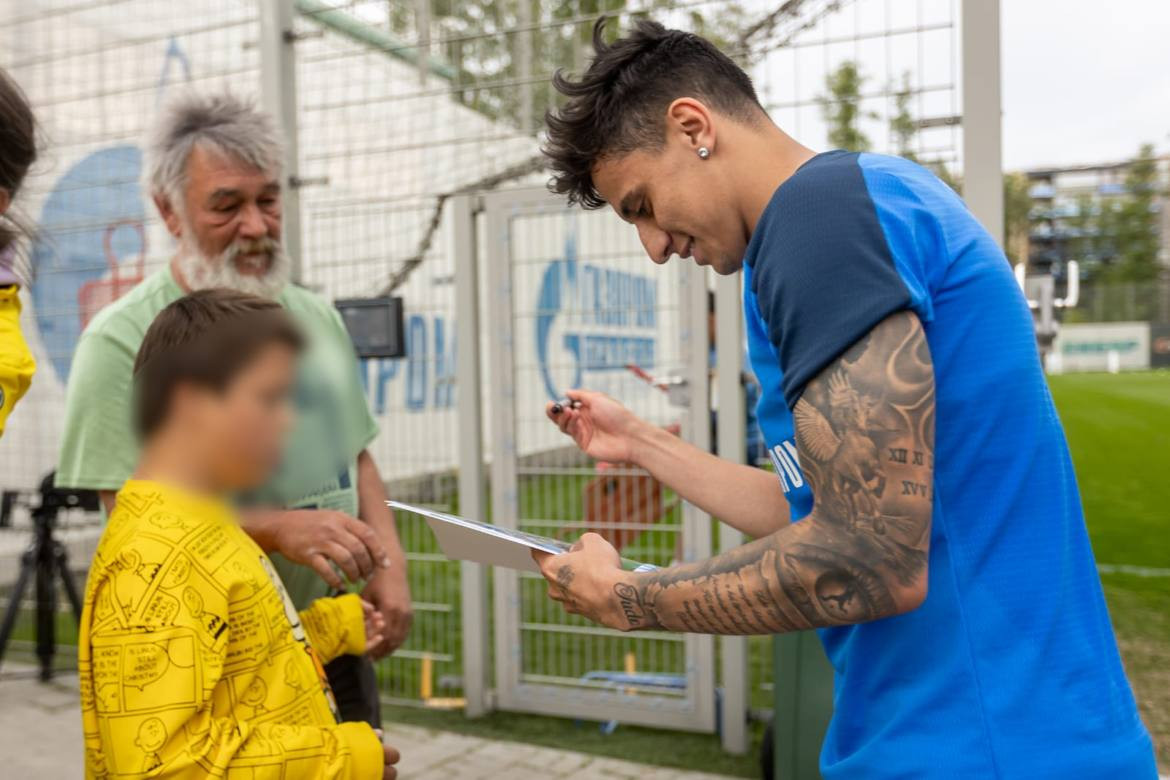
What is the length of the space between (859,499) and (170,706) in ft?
2.96

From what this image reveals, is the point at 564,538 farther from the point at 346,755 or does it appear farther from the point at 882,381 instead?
the point at 882,381

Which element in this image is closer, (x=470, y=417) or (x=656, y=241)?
(x=656, y=241)

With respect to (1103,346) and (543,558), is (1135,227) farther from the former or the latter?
(543,558)

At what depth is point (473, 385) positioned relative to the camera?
4.38 meters

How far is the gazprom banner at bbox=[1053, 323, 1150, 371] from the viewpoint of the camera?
4744 centimetres

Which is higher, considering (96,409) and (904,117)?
(904,117)

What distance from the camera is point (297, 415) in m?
1.21

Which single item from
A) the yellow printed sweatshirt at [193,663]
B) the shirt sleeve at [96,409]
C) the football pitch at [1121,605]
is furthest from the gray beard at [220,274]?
the football pitch at [1121,605]

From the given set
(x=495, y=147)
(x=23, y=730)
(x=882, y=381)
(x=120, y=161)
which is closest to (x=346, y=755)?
(x=882, y=381)

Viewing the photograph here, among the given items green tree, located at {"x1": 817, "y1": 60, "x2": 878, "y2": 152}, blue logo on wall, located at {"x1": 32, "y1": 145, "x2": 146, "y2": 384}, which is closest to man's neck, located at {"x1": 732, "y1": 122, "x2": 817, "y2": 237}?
green tree, located at {"x1": 817, "y1": 60, "x2": 878, "y2": 152}

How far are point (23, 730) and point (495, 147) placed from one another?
11.0 feet

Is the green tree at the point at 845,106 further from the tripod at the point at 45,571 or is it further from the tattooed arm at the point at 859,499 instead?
the tripod at the point at 45,571

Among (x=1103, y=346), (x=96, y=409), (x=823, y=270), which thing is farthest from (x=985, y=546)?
(x=1103, y=346)

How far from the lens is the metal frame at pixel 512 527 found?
396cm
